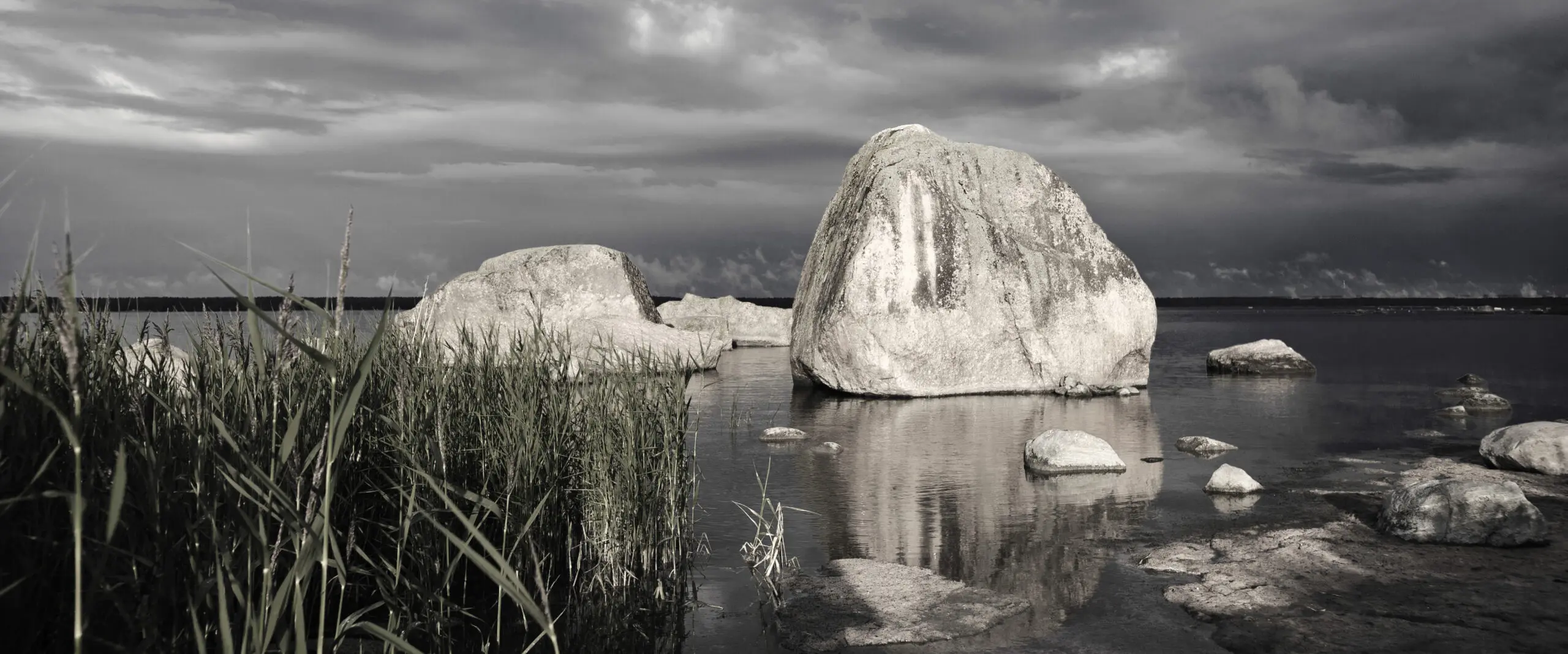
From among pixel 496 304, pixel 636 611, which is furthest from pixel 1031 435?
pixel 496 304

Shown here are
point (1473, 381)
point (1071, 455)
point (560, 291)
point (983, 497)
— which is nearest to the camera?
point (983, 497)

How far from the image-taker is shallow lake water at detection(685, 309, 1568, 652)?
241 inches

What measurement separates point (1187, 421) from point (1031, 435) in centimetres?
307

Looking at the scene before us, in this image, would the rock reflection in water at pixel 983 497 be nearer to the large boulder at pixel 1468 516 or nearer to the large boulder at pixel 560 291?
the large boulder at pixel 1468 516

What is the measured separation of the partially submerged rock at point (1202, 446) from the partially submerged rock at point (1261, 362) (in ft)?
41.2

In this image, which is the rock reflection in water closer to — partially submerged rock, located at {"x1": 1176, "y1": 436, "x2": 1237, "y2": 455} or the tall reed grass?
partially submerged rock, located at {"x1": 1176, "y1": 436, "x2": 1237, "y2": 455}

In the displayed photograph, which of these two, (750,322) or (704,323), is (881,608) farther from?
(750,322)

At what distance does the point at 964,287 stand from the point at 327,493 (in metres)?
15.7

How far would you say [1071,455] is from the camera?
10828 mm

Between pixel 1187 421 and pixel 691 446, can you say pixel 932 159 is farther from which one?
pixel 691 446

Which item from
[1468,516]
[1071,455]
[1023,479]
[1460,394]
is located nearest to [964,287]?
[1071,455]

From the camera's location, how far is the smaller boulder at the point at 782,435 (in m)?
12.7

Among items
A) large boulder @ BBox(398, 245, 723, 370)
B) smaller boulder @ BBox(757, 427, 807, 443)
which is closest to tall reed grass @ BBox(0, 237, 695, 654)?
smaller boulder @ BBox(757, 427, 807, 443)

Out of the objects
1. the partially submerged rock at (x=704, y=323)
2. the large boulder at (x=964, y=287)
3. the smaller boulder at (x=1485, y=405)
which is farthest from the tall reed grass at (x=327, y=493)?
the partially submerged rock at (x=704, y=323)
